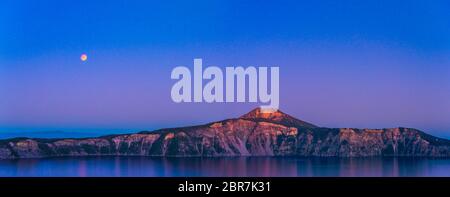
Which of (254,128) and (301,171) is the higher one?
(254,128)

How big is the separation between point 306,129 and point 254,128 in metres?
1.19

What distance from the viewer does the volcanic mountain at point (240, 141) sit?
12.3 metres

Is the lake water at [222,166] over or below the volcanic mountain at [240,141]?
below

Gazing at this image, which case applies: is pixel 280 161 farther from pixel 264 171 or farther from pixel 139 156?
pixel 139 156

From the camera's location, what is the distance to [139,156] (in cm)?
1417

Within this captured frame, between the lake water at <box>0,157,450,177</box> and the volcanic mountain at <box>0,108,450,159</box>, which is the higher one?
the volcanic mountain at <box>0,108,450,159</box>

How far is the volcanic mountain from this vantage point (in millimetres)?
12328

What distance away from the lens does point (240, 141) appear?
13586 millimetres
